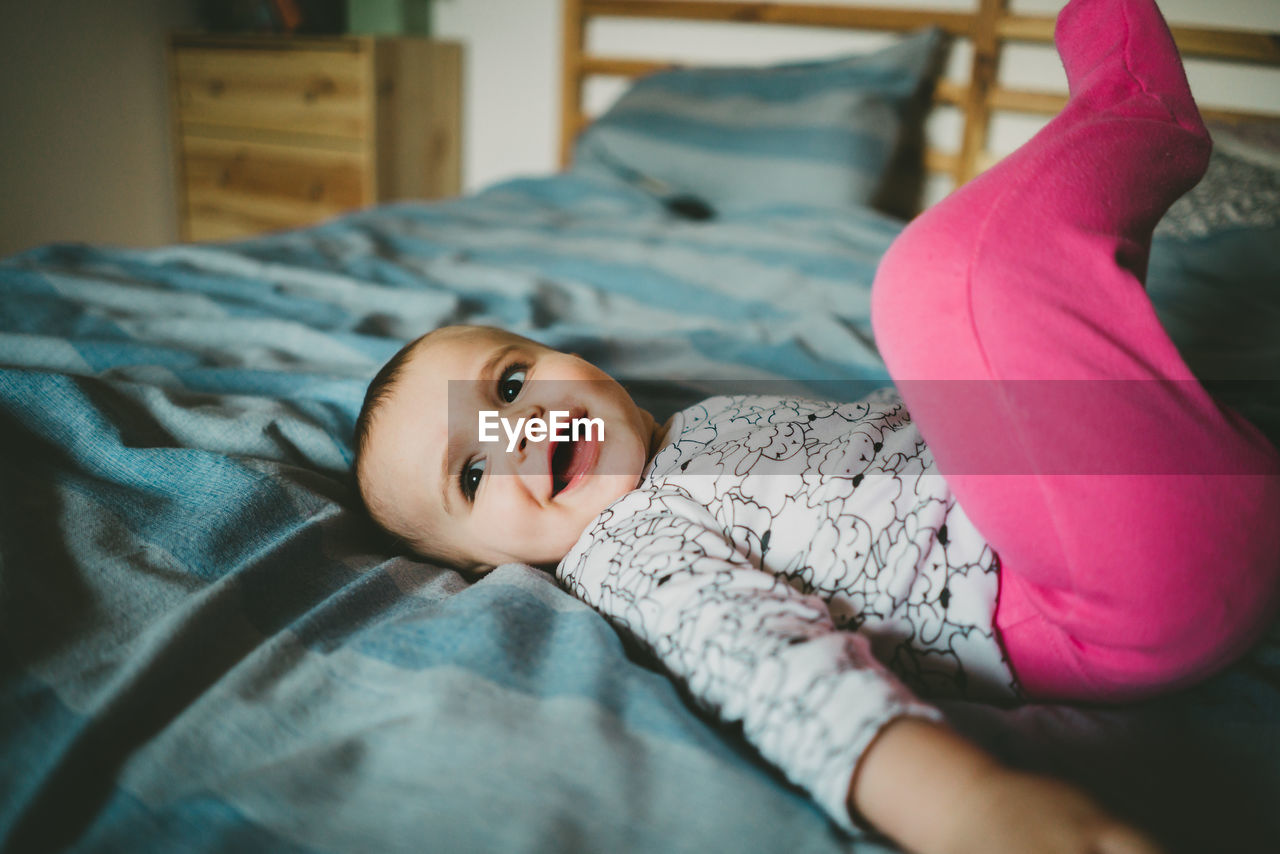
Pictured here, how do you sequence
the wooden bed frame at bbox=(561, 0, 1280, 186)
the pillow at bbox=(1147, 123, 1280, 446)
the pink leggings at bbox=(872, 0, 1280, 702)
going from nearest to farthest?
the pink leggings at bbox=(872, 0, 1280, 702) → the pillow at bbox=(1147, 123, 1280, 446) → the wooden bed frame at bbox=(561, 0, 1280, 186)

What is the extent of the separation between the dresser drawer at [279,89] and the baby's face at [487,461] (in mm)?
1956

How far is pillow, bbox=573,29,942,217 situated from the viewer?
5.57 feet

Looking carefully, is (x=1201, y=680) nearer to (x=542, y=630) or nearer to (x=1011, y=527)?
(x=1011, y=527)

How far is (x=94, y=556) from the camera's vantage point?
1.82 feet

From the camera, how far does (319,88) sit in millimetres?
2402

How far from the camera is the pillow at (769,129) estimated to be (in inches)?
66.8

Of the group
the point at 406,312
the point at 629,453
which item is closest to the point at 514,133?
the point at 406,312

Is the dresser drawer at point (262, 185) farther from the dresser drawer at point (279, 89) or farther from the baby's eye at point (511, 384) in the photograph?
the baby's eye at point (511, 384)

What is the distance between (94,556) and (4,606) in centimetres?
8

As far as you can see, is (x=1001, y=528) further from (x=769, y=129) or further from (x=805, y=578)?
(x=769, y=129)

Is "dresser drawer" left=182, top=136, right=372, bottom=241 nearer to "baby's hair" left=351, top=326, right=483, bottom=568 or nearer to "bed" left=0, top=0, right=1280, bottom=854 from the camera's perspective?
"bed" left=0, top=0, right=1280, bottom=854

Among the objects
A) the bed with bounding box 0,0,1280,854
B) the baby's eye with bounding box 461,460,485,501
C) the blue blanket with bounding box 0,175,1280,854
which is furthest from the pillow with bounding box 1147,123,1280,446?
the baby's eye with bounding box 461,460,485,501

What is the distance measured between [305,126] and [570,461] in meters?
2.21

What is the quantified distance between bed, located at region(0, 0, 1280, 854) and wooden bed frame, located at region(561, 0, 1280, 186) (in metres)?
0.41
